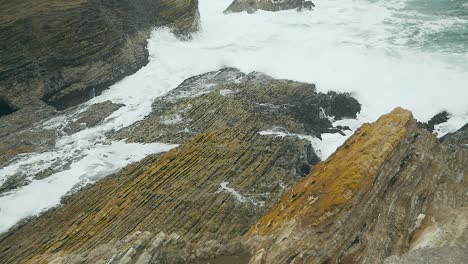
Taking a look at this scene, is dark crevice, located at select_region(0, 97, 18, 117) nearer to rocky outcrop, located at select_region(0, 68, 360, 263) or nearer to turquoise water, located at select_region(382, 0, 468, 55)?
rocky outcrop, located at select_region(0, 68, 360, 263)

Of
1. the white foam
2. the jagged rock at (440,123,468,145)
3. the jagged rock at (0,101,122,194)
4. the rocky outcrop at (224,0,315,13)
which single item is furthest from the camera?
the rocky outcrop at (224,0,315,13)

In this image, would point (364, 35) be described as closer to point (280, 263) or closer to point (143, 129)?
point (143, 129)

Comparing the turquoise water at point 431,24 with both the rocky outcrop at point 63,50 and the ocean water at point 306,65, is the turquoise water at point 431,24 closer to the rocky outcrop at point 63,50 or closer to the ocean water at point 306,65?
the ocean water at point 306,65

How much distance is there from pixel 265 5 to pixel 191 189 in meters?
31.9

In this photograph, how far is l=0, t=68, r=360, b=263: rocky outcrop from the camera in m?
14.9

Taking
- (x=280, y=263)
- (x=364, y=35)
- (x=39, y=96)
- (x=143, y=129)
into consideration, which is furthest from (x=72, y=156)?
(x=364, y=35)

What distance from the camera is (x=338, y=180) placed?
1403cm

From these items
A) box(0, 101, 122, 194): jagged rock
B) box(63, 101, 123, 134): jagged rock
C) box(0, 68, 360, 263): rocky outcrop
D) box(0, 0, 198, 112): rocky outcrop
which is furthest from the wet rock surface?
box(0, 0, 198, 112): rocky outcrop

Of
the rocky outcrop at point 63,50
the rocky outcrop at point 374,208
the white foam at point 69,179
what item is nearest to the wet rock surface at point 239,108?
the white foam at point 69,179

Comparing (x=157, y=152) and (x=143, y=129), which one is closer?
(x=157, y=152)

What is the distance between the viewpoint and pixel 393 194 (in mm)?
14172

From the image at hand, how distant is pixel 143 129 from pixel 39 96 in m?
7.44

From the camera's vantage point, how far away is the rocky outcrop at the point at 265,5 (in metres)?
45.9

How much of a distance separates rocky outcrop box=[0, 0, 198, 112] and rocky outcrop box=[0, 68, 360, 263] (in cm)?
636
